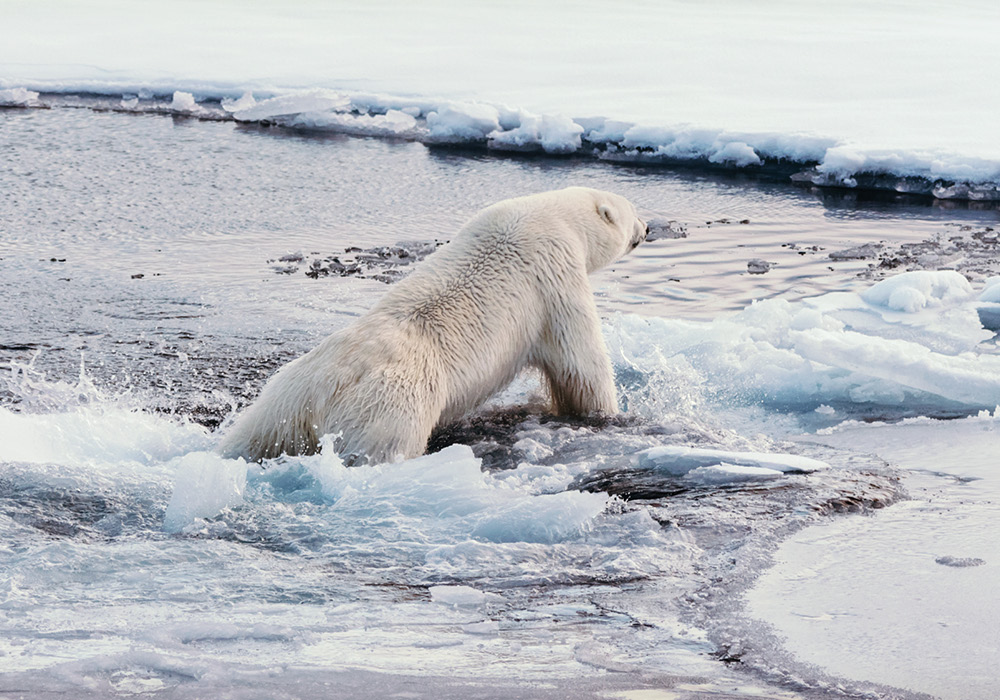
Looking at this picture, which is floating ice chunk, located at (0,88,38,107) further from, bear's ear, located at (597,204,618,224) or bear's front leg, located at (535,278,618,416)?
bear's front leg, located at (535,278,618,416)

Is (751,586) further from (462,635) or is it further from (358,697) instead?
(358,697)

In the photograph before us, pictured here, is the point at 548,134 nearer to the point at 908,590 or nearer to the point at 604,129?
the point at 604,129

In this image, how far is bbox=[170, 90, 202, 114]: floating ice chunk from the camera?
12.8 metres

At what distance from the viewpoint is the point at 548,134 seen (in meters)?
11.1

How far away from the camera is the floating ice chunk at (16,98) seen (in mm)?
12891

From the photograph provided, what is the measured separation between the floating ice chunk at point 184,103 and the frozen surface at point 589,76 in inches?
0.9

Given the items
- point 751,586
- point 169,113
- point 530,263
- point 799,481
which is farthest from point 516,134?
point 751,586

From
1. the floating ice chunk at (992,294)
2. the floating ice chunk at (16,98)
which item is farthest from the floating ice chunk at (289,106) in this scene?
the floating ice chunk at (992,294)

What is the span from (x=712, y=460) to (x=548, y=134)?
755 cm

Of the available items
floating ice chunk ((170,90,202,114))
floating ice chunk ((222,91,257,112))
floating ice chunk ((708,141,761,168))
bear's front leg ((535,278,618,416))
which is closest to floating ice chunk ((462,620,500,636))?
bear's front leg ((535,278,618,416))

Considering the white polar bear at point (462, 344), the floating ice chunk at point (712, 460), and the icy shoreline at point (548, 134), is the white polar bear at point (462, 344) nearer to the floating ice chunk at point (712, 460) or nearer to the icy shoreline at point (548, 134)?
the floating ice chunk at point (712, 460)

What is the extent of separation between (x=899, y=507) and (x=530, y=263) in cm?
161

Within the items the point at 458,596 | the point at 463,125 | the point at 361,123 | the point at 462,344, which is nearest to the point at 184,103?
the point at 361,123

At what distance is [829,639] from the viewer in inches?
100
